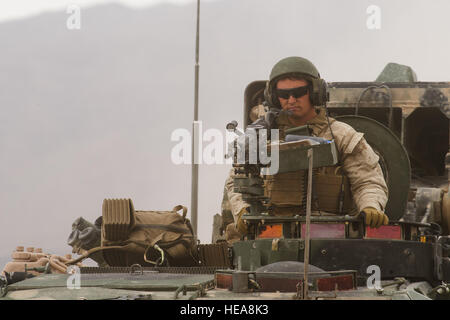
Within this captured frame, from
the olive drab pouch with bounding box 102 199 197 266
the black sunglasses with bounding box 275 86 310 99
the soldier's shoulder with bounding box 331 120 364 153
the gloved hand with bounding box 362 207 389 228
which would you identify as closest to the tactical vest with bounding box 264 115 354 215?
the soldier's shoulder with bounding box 331 120 364 153

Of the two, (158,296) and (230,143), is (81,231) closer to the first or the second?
(230,143)

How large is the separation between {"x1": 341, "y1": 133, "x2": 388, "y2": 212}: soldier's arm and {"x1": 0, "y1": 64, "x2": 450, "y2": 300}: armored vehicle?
1.48 ft

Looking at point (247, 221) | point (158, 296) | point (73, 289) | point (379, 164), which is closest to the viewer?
point (158, 296)

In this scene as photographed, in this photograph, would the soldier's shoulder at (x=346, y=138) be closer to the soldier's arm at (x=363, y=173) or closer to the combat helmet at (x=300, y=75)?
the soldier's arm at (x=363, y=173)

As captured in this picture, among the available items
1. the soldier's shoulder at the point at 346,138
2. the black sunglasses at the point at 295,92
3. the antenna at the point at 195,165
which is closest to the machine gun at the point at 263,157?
the black sunglasses at the point at 295,92

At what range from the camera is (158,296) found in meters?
6.57

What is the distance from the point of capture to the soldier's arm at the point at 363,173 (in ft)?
29.3

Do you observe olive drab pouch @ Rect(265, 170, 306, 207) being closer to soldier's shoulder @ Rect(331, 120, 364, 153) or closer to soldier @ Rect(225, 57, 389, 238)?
soldier @ Rect(225, 57, 389, 238)

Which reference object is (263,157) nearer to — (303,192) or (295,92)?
(303,192)

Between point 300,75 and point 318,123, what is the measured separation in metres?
0.58

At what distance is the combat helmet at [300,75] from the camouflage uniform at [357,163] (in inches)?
12.6

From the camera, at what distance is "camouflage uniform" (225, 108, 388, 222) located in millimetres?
8953

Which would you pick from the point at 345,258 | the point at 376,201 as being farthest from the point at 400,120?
the point at 345,258

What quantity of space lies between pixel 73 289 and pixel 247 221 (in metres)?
2.05
